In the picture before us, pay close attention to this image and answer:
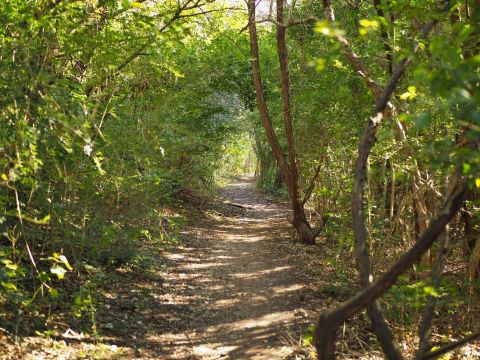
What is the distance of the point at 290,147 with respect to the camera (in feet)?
39.6

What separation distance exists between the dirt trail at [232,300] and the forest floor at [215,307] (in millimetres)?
15

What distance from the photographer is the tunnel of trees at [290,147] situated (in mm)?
3434

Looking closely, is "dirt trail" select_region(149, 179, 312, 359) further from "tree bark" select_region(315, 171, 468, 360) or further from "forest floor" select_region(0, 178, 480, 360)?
"tree bark" select_region(315, 171, 468, 360)

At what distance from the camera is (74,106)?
579 centimetres

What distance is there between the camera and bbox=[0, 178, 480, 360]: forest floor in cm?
566

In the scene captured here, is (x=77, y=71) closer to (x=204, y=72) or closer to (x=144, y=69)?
(x=144, y=69)

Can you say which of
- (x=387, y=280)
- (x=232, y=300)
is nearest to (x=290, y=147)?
(x=232, y=300)

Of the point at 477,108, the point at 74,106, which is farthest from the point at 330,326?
the point at 74,106

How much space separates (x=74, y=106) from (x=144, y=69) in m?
2.68

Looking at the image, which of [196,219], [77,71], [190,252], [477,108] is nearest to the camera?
[477,108]

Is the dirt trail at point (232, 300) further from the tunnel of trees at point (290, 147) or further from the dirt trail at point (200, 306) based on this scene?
the tunnel of trees at point (290, 147)

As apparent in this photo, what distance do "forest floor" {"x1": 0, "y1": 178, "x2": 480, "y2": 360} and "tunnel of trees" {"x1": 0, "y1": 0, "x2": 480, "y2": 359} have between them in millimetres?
398

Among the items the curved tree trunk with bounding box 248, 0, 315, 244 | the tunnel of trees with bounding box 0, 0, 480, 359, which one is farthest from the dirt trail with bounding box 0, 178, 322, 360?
the curved tree trunk with bounding box 248, 0, 315, 244

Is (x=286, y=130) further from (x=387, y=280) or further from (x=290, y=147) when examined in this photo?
(x=387, y=280)
